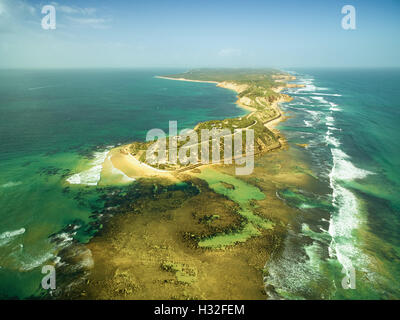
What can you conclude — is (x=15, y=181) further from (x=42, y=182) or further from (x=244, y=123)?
(x=244, y=123)

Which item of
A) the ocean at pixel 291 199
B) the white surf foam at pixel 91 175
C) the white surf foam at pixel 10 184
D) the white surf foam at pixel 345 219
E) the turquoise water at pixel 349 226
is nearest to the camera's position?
the turquoise water at pixel 349 226

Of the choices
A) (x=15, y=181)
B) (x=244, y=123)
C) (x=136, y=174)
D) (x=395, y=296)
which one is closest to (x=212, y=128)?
(x=244, y=123)

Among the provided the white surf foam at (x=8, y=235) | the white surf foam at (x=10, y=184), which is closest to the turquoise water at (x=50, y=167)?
the white surf foam at (x=10, y=184)

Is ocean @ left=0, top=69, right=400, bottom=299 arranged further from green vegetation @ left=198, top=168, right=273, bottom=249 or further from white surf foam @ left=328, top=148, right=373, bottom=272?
green vegetation @ left=198, top=168, right=273, bottom=249

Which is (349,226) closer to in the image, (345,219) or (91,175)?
(345,219)

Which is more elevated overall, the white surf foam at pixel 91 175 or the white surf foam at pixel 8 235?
the white surf foam at pixel 91 175

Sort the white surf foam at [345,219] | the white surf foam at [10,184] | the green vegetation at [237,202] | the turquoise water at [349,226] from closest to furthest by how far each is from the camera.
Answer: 1. the turquoise water at [349,226]
2. the white surf foam at [345,219]
3. the green vegetation at [237,202]
4. the white surf foam at [10,184]

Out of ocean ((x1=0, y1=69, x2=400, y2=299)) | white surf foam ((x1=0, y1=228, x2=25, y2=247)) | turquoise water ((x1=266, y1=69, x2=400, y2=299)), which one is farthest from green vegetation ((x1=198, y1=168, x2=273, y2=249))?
white surf foam ((x1=0, y1=228, x2=25, y2=247))

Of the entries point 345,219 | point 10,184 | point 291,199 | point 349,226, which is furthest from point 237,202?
point 10,184

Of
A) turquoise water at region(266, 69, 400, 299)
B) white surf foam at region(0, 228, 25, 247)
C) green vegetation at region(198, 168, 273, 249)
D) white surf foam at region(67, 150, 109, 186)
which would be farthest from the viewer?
white surf foam at region(67, 150, 109, 186)

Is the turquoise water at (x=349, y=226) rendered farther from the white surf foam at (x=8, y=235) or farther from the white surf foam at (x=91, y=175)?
the white surf foam at (x=91, y=175)

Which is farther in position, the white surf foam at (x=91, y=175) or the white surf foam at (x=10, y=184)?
the white surf foam at (x=91, y=175)
